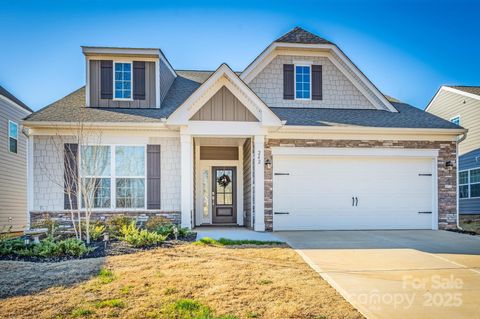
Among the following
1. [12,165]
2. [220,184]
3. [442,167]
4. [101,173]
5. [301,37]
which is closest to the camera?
[101,173]

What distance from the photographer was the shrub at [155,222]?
419 inches

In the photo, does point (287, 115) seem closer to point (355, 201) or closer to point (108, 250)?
point (355, 201)

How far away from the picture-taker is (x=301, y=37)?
1356 centimetres

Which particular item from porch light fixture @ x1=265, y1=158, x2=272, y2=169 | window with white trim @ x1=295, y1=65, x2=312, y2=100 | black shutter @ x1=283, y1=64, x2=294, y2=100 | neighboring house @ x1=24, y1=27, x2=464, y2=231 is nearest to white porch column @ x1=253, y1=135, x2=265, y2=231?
neighboring house @ x1=24, y1=27, x2=464, y2=231

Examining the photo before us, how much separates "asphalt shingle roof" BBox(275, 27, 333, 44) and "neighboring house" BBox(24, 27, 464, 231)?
7 cm

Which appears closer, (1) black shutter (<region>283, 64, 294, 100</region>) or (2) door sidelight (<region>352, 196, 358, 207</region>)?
(2) door sidelight (<region>352, 196, 358, 207</region>)

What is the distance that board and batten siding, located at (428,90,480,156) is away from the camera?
706 inches

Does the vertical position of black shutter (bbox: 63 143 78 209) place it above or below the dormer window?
below

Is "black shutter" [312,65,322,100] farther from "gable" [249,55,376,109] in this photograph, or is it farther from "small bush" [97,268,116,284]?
"small bush" [97,268,116,284]

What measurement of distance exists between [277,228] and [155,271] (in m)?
5.77

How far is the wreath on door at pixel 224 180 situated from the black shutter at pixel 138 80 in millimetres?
4215

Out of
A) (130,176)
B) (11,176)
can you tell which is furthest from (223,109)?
(11,176)

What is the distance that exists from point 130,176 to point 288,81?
237 inches

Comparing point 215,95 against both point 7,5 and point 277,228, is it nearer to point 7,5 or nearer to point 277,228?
point 277,228
